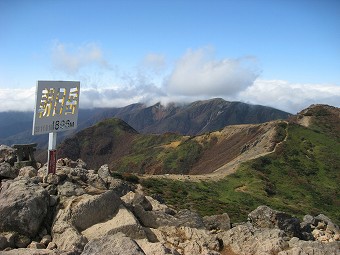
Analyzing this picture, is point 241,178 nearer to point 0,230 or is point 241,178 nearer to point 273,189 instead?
point 273,189

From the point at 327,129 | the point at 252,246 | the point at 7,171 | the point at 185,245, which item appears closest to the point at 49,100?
the point at 7,171

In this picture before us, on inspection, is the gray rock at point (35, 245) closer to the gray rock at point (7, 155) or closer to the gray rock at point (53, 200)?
the gray rock at point (53, 200)

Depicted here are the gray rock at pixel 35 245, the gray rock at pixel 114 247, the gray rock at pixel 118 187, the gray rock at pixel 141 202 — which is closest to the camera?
the gray rock at pixel 114 247

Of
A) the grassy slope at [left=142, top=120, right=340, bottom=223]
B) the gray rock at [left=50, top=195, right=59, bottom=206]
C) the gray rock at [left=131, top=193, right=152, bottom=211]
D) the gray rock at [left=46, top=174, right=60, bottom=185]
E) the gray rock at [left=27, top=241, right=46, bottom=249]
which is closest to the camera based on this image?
the gray rock at [left=27, top=241, right=46, bottom=249]

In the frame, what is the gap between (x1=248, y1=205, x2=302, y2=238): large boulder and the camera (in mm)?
26234

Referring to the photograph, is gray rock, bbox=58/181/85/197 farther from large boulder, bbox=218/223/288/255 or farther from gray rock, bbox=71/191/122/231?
large boulder, bbox=218/223/288/255

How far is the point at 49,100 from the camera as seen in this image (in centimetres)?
2355

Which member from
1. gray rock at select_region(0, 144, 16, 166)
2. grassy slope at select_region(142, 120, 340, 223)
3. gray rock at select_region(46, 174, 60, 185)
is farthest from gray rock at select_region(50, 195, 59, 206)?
grassy slope at select_region(142, 120, 340, 223)

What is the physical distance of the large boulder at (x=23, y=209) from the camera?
18547 millimetres

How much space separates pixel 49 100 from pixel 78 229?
9006 millimetres

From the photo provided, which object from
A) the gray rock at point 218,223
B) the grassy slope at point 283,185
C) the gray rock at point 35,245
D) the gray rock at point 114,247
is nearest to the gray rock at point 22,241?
the gray rock at point 35,245

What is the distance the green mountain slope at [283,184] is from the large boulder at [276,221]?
21173 millimetres

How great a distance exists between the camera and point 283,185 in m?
92.9

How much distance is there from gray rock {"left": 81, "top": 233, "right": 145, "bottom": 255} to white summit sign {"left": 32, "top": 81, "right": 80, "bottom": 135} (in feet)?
38.5
